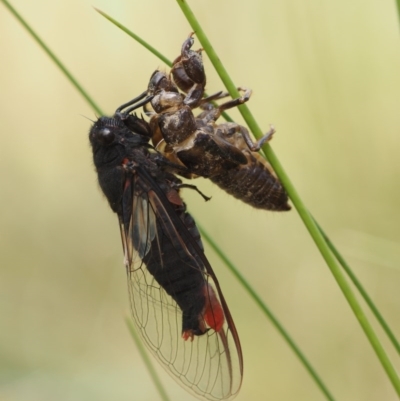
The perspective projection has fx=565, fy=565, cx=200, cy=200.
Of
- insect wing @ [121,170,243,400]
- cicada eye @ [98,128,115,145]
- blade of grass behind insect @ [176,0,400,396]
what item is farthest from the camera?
cicada eye @ [98,128,115,145]

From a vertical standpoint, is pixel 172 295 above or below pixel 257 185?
below

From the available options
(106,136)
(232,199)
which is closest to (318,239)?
(106,136)

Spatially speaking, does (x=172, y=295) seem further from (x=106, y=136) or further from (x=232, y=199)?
(x=232, y=199)

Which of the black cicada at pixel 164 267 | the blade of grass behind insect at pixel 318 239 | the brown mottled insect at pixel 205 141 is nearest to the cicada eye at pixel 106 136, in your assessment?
the black cicada at pixel 164 267

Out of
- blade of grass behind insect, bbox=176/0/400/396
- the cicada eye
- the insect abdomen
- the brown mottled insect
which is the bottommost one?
blade of grass behind insect, bbox=176/0/400/396

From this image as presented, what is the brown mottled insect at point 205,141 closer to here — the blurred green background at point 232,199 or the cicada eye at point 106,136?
the cicada eye at point 106,136

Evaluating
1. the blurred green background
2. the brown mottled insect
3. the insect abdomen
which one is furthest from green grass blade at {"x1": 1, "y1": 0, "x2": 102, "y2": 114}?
the blurred green background

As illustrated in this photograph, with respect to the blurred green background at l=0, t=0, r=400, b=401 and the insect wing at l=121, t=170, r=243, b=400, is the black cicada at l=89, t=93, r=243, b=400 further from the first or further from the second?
the blurred green background at l=0, t=0, r=400, b=401
